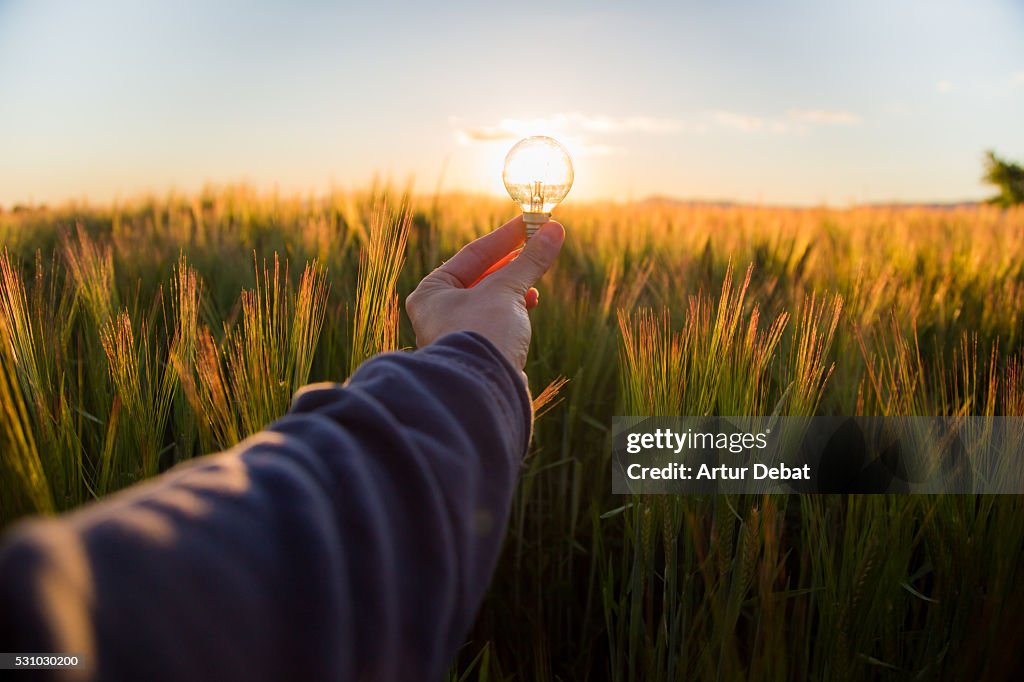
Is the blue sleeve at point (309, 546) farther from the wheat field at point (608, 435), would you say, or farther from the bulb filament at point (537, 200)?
the bulb filament at point (537, 200)

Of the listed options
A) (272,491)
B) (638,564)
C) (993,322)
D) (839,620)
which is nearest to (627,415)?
(638,564)

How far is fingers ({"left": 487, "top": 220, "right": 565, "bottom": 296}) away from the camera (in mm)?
890

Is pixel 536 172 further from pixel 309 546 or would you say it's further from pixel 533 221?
pixel 309 546

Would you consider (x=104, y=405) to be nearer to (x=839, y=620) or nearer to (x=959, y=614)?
(x=839, y=620)

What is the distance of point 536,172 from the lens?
1.00 metres

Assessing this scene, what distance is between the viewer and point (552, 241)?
95 cm

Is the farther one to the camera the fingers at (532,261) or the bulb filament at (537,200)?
the bulb filament at (537,200)

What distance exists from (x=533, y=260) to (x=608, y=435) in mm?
730

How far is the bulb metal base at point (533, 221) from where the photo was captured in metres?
0.98

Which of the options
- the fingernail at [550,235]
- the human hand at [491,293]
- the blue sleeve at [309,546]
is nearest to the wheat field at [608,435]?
the human hand at [491,293]

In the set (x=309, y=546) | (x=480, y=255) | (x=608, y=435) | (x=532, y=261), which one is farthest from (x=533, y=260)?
(x=608, y=435)

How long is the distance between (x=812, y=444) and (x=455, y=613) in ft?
2.82

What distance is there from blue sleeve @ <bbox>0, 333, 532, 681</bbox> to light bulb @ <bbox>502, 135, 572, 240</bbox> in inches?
17.4

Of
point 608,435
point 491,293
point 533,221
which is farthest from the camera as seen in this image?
point 608,435
